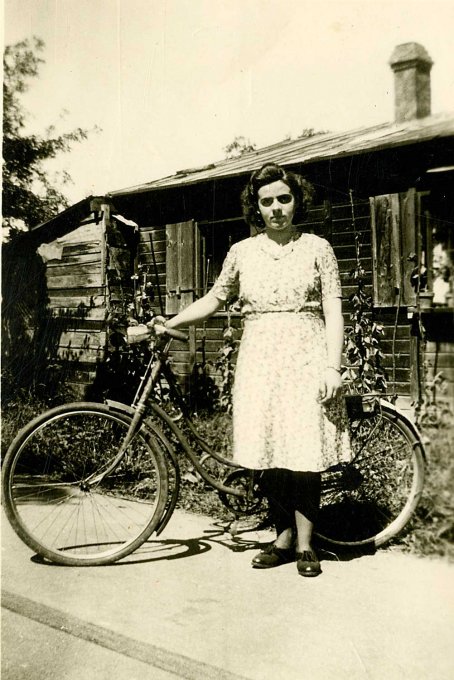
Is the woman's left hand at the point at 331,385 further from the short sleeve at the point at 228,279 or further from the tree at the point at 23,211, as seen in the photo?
the tree at the point at 23,211

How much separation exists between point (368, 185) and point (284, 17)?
55 centimetres

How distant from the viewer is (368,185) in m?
1.84

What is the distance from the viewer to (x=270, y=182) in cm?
204

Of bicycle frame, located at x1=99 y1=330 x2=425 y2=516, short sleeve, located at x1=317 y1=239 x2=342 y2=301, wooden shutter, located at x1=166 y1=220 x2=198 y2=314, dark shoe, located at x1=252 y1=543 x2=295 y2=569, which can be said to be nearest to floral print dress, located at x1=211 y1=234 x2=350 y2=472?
short sleeve, located at x1=317 y1=239 x2=342 y2=301

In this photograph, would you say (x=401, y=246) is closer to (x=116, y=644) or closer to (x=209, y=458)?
(x=209, y=458)

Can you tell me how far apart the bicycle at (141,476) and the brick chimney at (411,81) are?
39.8 inches

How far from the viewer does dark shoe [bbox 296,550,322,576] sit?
6.84ft

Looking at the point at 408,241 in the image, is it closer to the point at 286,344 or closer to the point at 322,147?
the point at 322,147

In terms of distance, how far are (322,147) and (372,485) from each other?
49.7 inches

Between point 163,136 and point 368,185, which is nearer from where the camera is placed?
point 368,185

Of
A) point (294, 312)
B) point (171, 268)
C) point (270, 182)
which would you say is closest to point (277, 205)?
point (270, 182)

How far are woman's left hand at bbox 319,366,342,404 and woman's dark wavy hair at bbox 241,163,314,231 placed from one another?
55cm

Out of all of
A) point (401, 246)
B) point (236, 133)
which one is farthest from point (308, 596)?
point (236, 133)

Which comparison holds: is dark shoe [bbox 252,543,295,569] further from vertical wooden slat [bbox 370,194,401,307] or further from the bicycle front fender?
vertical wooden slat [bbox 370,194,401,307]
